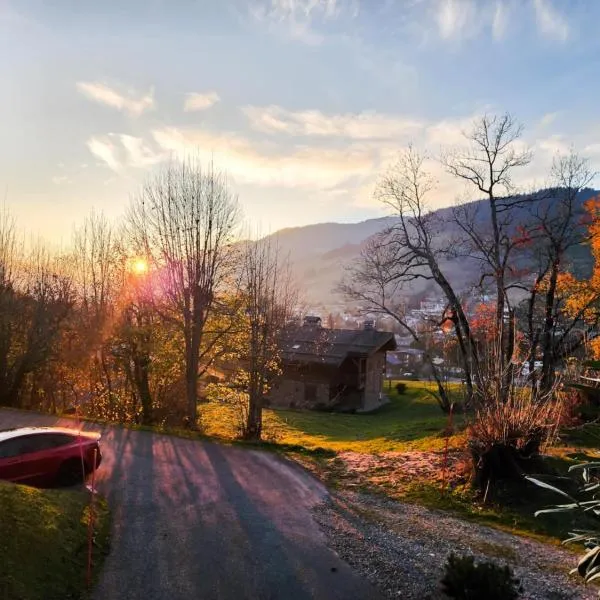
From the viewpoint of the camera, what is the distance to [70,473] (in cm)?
1313

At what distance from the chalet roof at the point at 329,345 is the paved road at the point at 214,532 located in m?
28.1

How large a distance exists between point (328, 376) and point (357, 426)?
10.2m

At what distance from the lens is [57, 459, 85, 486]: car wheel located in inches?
511

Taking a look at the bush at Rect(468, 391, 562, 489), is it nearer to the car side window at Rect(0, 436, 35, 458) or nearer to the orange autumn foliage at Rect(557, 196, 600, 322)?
the car side window at Rect(0, 436, 35, 458)

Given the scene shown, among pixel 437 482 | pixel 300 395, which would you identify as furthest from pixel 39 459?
pixel 300 395

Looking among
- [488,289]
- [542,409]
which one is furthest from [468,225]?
[542,409]

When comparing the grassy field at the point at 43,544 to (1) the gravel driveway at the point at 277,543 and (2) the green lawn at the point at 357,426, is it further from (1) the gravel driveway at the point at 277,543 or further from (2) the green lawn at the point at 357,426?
(2) the green lawn at the point at 357,426

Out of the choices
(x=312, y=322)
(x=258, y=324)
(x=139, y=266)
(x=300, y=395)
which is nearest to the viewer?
(x=258, y=324)

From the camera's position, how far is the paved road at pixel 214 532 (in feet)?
26.8

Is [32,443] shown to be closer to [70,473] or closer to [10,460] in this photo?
[10,460]

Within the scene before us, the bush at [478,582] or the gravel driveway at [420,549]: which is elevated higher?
the bush at [478,582]

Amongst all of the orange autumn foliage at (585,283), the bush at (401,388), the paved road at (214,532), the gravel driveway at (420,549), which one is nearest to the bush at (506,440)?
the gravel driveway at (420,549)

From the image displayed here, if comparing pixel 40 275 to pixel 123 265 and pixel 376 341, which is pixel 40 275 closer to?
pixel 123 265

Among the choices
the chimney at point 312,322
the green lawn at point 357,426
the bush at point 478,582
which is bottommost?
the green lawn at point 357,426
